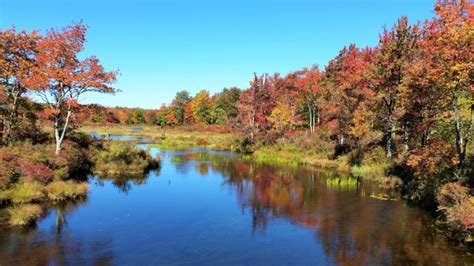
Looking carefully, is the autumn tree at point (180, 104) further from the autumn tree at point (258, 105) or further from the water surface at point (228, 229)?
the water surface at point (228, 229)

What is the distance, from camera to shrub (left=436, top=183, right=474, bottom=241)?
1794 cm

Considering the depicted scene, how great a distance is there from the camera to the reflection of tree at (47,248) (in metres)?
15.3

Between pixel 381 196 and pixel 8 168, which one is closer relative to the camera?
pixel 8 168

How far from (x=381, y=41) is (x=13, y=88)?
36.8m

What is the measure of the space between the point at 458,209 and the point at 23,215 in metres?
23.7

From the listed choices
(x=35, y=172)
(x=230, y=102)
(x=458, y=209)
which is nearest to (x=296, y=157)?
(x=458, y=209)

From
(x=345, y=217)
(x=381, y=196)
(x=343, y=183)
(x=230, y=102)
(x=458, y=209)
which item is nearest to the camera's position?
(x=458, y=209)

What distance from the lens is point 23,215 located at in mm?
19859

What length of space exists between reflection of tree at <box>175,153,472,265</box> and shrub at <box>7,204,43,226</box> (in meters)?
12.7

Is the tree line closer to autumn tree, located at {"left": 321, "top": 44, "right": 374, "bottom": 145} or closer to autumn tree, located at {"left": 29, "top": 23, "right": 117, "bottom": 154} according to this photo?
autumn tree, located at {"left": 321, "top": 44, "right": 374, "bottom": 145}

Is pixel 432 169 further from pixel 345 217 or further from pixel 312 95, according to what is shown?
pixel 312 95

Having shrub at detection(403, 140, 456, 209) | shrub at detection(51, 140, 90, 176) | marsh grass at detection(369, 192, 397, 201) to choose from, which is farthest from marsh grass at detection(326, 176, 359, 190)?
shrub at detection(51, 140, 90, 176)

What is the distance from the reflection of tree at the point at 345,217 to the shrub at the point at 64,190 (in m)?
12.3

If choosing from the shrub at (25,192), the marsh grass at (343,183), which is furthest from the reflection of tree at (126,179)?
the marsh grass at (343,183)
